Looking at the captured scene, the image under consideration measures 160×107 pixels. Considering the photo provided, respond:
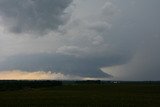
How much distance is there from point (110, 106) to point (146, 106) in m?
5.07

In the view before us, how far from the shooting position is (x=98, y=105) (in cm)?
5275

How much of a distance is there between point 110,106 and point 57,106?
7333 mm

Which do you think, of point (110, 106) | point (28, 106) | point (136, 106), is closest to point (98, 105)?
point (110, 106)

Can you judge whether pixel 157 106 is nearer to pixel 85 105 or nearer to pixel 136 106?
pixel 136 106

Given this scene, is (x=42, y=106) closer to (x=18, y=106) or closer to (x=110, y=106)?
(x=18, y=106)

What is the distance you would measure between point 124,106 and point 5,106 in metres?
16.2

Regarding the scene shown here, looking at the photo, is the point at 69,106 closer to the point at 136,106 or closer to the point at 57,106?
the point at 57,106

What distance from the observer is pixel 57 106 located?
51.1 m

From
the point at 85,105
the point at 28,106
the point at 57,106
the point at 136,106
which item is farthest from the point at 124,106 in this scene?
the point at 28,106

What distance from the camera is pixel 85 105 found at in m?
52.7

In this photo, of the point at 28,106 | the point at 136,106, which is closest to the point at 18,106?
the point at 28,106

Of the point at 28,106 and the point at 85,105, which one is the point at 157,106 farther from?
the point at 28,106

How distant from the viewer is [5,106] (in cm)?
5088

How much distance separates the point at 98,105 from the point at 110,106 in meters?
1.83
